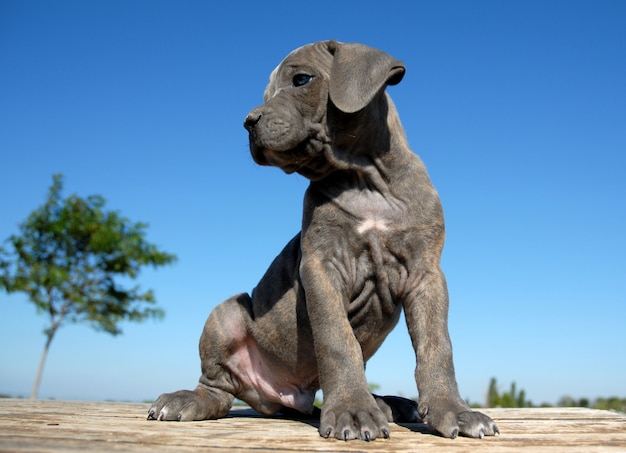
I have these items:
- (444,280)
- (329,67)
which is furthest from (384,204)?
(329,67)

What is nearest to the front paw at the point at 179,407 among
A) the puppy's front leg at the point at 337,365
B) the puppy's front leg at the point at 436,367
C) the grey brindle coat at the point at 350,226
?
the grey brindle coat at the point at 350,226

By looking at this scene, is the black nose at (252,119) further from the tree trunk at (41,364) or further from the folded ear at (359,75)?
the tree trunk at (41,364)

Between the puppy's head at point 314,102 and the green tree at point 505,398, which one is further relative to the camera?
the green tree at point 505,398

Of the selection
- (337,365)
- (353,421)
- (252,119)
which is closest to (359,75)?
(252,119)

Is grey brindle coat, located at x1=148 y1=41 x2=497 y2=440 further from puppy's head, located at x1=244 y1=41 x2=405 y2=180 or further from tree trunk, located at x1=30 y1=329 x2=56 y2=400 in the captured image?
tree trunk, located at x1=30 y1=329 x2=56 y2=400

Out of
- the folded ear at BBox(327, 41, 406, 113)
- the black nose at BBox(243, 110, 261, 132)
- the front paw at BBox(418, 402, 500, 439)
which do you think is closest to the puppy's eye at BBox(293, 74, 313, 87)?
the folded ear at BBox(327, 41, 406, 113)

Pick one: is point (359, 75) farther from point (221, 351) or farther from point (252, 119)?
point (221, 351)

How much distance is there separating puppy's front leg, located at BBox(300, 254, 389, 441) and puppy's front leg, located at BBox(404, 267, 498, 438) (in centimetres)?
37

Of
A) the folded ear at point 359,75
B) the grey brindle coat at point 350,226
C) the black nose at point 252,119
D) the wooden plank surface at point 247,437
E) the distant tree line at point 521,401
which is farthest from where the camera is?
the distant tree line at point 521,401

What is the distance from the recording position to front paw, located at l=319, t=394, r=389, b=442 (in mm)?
3238

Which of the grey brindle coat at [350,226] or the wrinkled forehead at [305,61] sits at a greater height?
the wrinkled forehead at [305,61]

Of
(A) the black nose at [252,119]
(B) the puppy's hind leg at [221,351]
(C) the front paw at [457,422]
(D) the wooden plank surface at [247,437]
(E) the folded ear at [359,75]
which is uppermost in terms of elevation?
(E) the folded ear at [359,75]

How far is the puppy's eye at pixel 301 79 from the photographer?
14.3 feet

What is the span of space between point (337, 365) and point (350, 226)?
103cm
